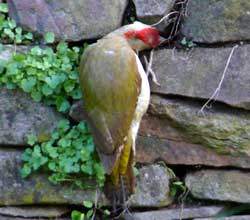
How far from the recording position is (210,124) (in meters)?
3.77

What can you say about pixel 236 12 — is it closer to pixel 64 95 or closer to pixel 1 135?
pixel 64 95

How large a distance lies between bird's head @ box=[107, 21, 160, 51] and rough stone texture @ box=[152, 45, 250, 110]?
0.31 ft

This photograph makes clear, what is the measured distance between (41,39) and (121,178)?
0.83m

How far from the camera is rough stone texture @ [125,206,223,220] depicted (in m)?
3.87

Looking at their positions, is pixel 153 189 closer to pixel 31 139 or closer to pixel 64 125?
pixel 64 125

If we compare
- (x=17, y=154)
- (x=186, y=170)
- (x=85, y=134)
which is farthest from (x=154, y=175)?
(x=17, y=154)

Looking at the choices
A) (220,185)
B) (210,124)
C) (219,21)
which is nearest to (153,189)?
(220,185)

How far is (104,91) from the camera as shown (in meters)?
3.49

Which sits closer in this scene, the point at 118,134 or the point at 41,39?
the point at 118,134

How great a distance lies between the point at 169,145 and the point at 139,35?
58 centimetres

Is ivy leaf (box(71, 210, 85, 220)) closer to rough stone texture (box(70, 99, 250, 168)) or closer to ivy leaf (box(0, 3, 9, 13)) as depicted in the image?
rough stone texture (box(70, 99, 250, 168))

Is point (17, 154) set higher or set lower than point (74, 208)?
higher

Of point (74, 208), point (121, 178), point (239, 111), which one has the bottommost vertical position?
point (74, 208)

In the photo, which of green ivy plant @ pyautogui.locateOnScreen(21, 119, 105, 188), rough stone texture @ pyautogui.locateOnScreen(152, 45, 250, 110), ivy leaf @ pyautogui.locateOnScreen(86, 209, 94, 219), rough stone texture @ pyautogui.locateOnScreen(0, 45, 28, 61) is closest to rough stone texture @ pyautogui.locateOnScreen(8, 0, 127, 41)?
rough stone texture @ pyautogui.locateOnScreen(0, 45, 28, 61)
